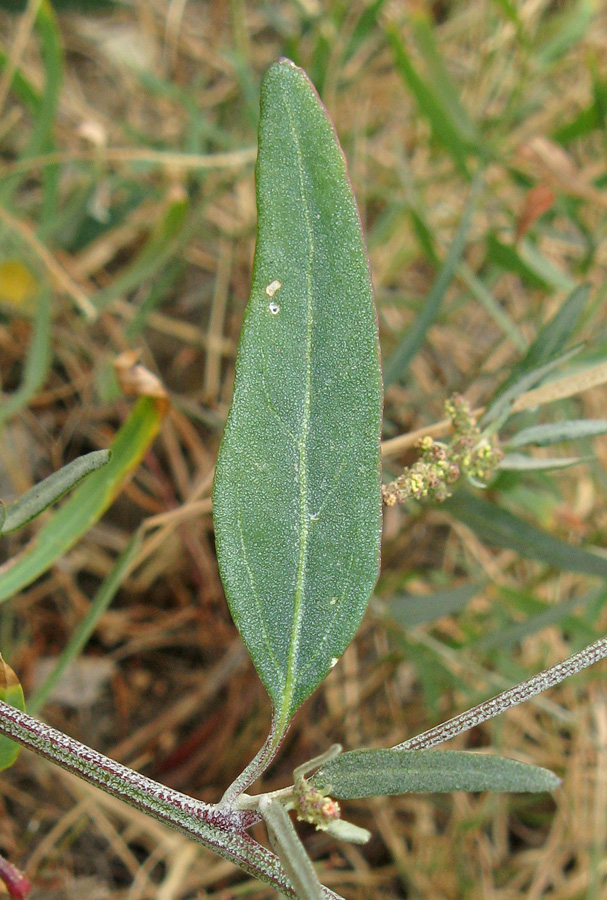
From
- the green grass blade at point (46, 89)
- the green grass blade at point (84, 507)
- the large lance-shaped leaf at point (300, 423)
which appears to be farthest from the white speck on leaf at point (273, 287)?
the green grass blade at point (46, 89)

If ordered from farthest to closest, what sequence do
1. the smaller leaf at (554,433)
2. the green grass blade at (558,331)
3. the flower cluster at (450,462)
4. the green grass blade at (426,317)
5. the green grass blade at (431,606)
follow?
the green grass blade at (431,606) < the green grass blade at (426,317) < the green grass blade at (558,331) < the smaller leaf at (554,433) < the flower cluster at (450,462)

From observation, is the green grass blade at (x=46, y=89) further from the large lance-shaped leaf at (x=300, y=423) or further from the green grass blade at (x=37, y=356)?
the large lance-shaped leaf at (x=300, y=423)

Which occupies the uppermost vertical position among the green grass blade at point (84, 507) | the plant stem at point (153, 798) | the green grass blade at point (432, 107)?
the green grass blade at point (432, 107)

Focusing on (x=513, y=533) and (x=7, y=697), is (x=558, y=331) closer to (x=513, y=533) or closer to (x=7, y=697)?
(x=513, y=533)

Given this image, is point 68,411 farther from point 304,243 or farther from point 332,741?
point 304,243

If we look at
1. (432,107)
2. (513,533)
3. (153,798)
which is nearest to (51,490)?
(153,798)

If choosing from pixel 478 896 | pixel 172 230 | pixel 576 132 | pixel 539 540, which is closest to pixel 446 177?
pixel 576 132
